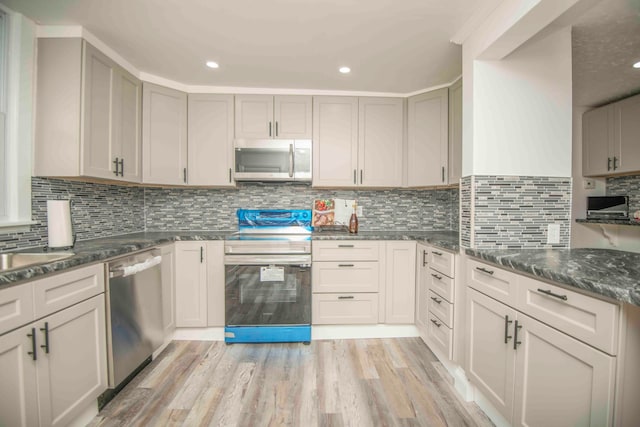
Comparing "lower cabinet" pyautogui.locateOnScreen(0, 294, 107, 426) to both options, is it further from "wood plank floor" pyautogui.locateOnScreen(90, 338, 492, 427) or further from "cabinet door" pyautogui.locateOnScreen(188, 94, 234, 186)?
"cabinet door" pyautogui.locateOnScreen(188, 94, 234, 186)

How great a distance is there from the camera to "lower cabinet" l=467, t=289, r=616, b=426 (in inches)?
35.8

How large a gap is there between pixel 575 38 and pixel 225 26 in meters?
2.23

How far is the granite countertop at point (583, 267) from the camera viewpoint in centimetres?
85

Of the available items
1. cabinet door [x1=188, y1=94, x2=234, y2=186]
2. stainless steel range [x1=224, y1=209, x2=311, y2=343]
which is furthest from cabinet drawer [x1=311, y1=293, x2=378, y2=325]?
cabinet door [x1=188, y1=94, x2=234, y2=186]

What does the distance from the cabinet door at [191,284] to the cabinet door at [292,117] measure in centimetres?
130

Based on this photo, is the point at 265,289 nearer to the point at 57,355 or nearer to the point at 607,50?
the point at 57,355

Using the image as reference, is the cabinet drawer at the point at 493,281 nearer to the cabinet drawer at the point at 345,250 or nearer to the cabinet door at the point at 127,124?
the cabinet drawer at the point at 345,250

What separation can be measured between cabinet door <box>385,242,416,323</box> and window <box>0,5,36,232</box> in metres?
2.60

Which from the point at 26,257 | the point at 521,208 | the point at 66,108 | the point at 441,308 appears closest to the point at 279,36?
the point at 66,108

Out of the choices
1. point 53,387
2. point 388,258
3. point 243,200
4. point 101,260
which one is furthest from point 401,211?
point 53,387

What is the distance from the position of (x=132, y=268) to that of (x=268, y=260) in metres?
0.94

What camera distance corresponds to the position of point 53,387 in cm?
121

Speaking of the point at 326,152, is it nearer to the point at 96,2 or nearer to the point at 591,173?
the point at 96,2

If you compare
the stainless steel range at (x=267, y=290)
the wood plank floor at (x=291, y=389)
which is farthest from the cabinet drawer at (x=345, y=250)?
the wood plank floor at (x=291, y=389)
